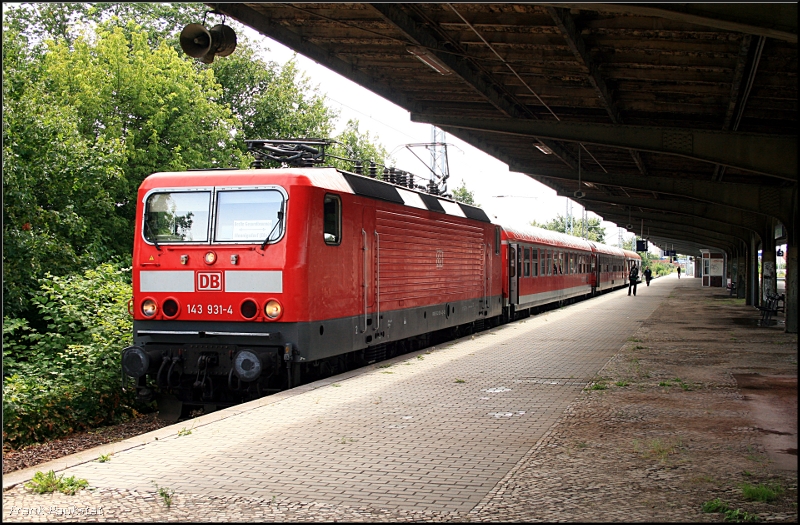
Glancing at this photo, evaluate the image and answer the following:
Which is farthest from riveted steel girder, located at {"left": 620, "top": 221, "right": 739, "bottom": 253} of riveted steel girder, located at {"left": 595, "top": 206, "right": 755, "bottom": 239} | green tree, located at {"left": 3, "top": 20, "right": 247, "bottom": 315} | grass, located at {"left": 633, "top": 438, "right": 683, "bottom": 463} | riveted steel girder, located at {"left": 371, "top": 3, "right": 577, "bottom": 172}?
grass, located at {"left": 633, "top": 438, "right": 683, "bottom": 463}

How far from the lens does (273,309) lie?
33.4 feet

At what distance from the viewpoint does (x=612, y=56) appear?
12.4 m

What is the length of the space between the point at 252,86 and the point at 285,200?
1153 inches

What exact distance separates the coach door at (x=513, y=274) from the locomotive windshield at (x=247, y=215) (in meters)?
13.9

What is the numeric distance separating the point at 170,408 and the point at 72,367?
3270 mm

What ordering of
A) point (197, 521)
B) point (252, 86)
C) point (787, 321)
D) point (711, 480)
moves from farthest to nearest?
point (252, 86) < point (787, 321) < point (711, 480) < point (197, 521)

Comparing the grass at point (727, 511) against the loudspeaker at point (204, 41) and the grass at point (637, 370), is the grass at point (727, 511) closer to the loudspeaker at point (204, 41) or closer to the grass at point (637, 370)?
the loudspeaker at point (204, 41)

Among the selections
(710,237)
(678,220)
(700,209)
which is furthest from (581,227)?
(700,209)

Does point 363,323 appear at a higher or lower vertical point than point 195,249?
lower

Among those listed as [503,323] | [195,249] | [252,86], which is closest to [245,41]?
[252,86]

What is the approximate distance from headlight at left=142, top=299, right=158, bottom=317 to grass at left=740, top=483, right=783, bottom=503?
24.4ft

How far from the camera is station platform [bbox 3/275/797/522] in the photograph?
217 inches

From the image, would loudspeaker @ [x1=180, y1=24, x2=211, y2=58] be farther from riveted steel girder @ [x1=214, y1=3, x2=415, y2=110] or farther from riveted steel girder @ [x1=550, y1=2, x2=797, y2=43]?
riveted steel girder @ [x1=550, y1=2, x2=797, y2=43]

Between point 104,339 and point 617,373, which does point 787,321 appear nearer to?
point 617,373
